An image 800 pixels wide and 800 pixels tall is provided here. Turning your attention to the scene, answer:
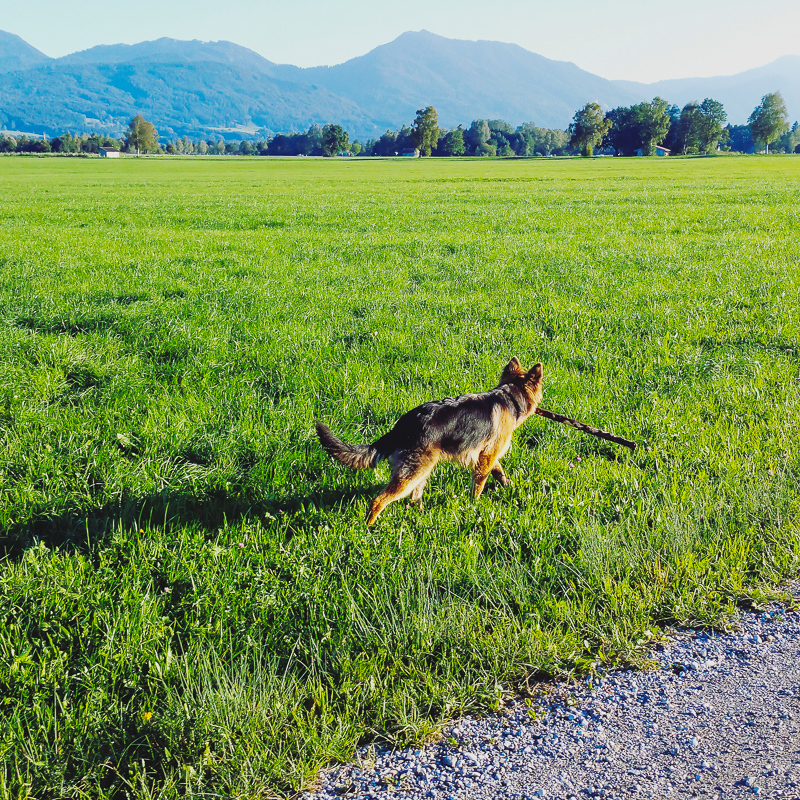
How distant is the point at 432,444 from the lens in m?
3.47

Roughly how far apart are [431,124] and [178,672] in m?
142

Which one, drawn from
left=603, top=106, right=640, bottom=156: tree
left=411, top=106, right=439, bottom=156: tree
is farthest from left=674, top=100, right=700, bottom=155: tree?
left=411, top=106, right=439, bottom=156: tree

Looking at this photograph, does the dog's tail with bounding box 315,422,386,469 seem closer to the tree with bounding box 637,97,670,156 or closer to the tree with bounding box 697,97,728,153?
the tree with bounding box 637,97,670,156

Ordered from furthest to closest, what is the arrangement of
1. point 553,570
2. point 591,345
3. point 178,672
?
point 591,345
point 553,570
point 178,672

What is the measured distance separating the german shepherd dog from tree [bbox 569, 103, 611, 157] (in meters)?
131

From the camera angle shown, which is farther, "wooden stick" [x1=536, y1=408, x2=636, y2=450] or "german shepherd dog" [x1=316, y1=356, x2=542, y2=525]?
"wooden stick" [x1=536, y1=408, x2=636, y2=450]

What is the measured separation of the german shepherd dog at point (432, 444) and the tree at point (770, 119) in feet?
457

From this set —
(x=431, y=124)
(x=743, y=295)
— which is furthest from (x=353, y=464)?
(x=431, y=124)

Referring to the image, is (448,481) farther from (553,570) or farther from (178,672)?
(178,672)

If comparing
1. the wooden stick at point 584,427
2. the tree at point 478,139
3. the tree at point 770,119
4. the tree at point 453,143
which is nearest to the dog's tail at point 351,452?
the wooden stick at point 584,427

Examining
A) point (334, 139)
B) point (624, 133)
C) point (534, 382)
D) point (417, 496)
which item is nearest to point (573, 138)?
point (624, 133)

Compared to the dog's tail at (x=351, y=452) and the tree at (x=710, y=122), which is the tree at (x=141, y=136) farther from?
the dog's tail at (x=351, y=452)

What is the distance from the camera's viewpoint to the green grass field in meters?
2.43

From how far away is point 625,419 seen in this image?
16.6 feet
